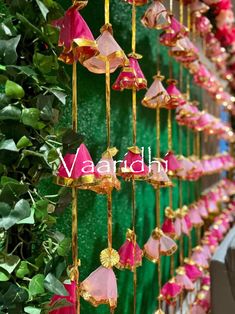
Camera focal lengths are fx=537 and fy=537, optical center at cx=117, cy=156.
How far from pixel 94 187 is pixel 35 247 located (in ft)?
0.51

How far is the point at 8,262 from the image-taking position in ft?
2.76

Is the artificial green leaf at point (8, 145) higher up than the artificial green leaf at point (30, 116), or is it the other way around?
the artificial green leaf at point (30, 116)

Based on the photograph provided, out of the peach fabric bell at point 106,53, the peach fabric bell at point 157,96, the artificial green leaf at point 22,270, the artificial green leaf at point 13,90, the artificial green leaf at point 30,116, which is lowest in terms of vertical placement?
the artificial green leaf at point 22,270

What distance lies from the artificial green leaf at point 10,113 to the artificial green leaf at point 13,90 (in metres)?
0.02

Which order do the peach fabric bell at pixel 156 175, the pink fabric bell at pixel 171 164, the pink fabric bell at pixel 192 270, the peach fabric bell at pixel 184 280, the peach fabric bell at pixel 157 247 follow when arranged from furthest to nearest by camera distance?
1. the pink fabric bell at pixel 192 270
2. the peach fabric bell at pixel 184 280
3. the pink fabric bell at pixel 171 164
4. the peach fabric bell at pixel 157 247
5. the peach fabric bell at pixel 156 175

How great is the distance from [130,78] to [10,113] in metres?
0.36

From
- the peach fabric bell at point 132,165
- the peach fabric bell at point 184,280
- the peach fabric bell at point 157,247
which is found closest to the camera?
the peach fabric bell at point 132,165

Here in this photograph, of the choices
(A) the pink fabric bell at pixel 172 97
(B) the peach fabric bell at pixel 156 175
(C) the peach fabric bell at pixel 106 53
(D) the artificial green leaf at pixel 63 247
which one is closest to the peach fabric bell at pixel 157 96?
(A) the pink fabric bell at pixel 172 97

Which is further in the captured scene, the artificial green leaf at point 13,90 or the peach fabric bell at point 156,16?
the peach fabric bell at point 156,16

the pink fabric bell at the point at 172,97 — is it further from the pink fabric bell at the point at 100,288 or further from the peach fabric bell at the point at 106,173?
the pink fabric bell at the point at 100,288

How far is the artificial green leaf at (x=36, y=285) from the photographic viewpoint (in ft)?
2.79

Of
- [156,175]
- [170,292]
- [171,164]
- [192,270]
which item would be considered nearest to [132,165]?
[156,175]

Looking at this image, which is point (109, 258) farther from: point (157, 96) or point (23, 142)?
point (157, 96)

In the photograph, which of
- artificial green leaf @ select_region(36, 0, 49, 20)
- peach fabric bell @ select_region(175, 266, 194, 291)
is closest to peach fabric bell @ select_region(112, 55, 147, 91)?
artificial green leaf @ select_region(36, 0, 49, 20)
